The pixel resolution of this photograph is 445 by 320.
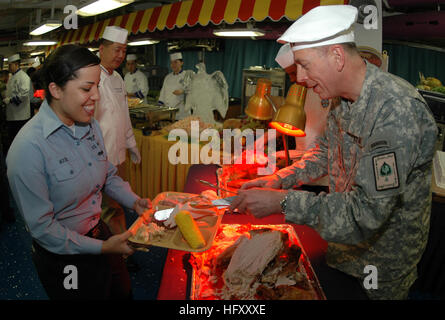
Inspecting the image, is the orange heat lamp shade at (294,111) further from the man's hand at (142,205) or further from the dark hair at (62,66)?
the dark hair at (62,66)

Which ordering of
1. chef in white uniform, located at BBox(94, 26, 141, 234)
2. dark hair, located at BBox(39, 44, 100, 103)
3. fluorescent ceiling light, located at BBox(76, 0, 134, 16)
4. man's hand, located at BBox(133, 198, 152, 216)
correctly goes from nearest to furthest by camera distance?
dark hair, located at BBox(39, 44, 100, 103) → man's hand, located at BBox(133, 198, 152, 216) → chef in white uniform, located at BBox(94, 26, 141, 234) → fluorescent ceiling light, located at BBox(76, 0, 134, 16)

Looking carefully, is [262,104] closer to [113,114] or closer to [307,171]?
[307,171]

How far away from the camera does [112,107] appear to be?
124 inches

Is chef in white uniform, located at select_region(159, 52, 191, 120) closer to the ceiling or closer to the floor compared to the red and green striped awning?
→ closer to the floor

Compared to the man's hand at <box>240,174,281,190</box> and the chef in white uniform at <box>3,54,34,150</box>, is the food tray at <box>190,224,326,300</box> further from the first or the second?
the chef in white uniform at <box>3,54,34,150</box>

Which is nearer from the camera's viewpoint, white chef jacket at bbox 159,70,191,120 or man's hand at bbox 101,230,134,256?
man's hand at bbox 101,230,134,256

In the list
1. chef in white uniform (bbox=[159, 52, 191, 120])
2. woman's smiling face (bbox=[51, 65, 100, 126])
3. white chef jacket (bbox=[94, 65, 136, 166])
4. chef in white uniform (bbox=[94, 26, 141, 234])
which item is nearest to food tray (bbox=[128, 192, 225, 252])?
woman's smiling face (bbox=[51, 65, 100, 126])

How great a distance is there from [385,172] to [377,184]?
0.05m

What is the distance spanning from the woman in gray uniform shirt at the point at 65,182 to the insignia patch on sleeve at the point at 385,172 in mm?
1040

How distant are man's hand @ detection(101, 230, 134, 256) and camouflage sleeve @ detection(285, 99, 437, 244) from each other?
717 millimetres

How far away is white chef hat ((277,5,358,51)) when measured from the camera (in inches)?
47.4

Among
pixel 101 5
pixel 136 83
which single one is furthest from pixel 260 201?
pixel 136 83

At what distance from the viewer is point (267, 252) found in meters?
1.34

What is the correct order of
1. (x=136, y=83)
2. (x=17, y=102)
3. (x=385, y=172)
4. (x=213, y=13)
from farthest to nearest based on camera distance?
(x=136, y=83)
(x=17, y=102)
(x=213, y=13)
(x=385, y=172)
